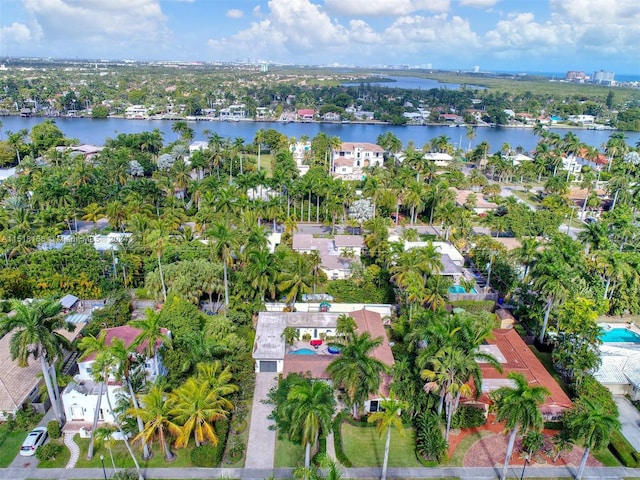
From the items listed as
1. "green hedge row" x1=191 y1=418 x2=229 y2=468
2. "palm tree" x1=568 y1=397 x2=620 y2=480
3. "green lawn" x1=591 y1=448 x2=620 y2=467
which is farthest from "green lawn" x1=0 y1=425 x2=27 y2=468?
"green lawn" x1=591 y1=448 x2=620 y2=467

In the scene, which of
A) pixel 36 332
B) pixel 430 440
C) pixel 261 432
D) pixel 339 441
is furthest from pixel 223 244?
pixel 430 440

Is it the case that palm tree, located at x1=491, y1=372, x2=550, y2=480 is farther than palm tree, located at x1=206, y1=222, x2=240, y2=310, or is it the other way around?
palm tree, located at x1=206, y1=222, x2=240, y2=310

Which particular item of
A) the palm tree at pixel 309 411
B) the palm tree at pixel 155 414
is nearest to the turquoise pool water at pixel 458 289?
the palm tree at pixel 309 411

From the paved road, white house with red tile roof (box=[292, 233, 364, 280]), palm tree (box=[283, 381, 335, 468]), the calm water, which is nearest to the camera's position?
palm tree (box=[283, 381, 335, 468])

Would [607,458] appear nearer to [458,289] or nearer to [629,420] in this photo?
[629,420]

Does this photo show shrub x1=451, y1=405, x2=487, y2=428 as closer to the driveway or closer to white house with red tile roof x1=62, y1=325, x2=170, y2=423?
the driveway

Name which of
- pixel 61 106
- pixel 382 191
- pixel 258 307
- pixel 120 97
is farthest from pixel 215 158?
pixel 120 97
